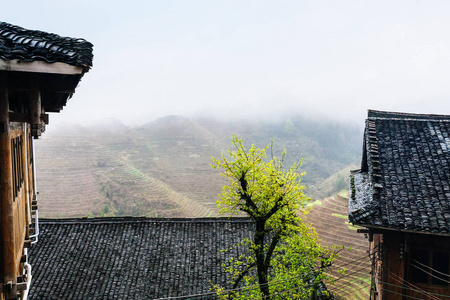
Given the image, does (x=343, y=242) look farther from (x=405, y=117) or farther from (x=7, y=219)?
(x=7, y=219)

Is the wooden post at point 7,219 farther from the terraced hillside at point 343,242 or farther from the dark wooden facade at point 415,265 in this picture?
the terraced hillside at point 343,242

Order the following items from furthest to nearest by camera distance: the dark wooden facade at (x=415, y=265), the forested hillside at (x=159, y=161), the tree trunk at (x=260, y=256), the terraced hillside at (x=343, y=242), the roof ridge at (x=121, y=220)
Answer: the forested hillside at (x=159, y=161), the terraced hillside at (x=343, y=242), the roof ridge at (x=121, y=220), the tree trunk at (x=260, y=256), the dark wooden facade at (x=415, y=265)

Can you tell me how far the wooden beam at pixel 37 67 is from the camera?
3.41 m

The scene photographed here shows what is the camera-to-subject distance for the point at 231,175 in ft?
29.7

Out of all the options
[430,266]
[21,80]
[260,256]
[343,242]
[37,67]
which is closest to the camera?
[37,67]

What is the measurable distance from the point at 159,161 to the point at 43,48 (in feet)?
269

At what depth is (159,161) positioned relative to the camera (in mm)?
84375

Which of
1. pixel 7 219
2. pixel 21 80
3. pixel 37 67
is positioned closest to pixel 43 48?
pixel 37 67

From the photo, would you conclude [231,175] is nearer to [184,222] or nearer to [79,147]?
[184,222]

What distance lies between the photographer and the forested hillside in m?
55.5

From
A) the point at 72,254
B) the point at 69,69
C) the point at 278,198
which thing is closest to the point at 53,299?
the point at 72,254

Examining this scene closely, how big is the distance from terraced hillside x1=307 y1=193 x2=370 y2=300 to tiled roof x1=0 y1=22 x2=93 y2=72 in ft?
71.6

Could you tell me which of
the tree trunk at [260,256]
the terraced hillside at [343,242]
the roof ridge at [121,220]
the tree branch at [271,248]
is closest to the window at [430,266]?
the tree branch at [271,248]

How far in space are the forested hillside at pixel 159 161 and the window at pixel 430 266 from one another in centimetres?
4441
